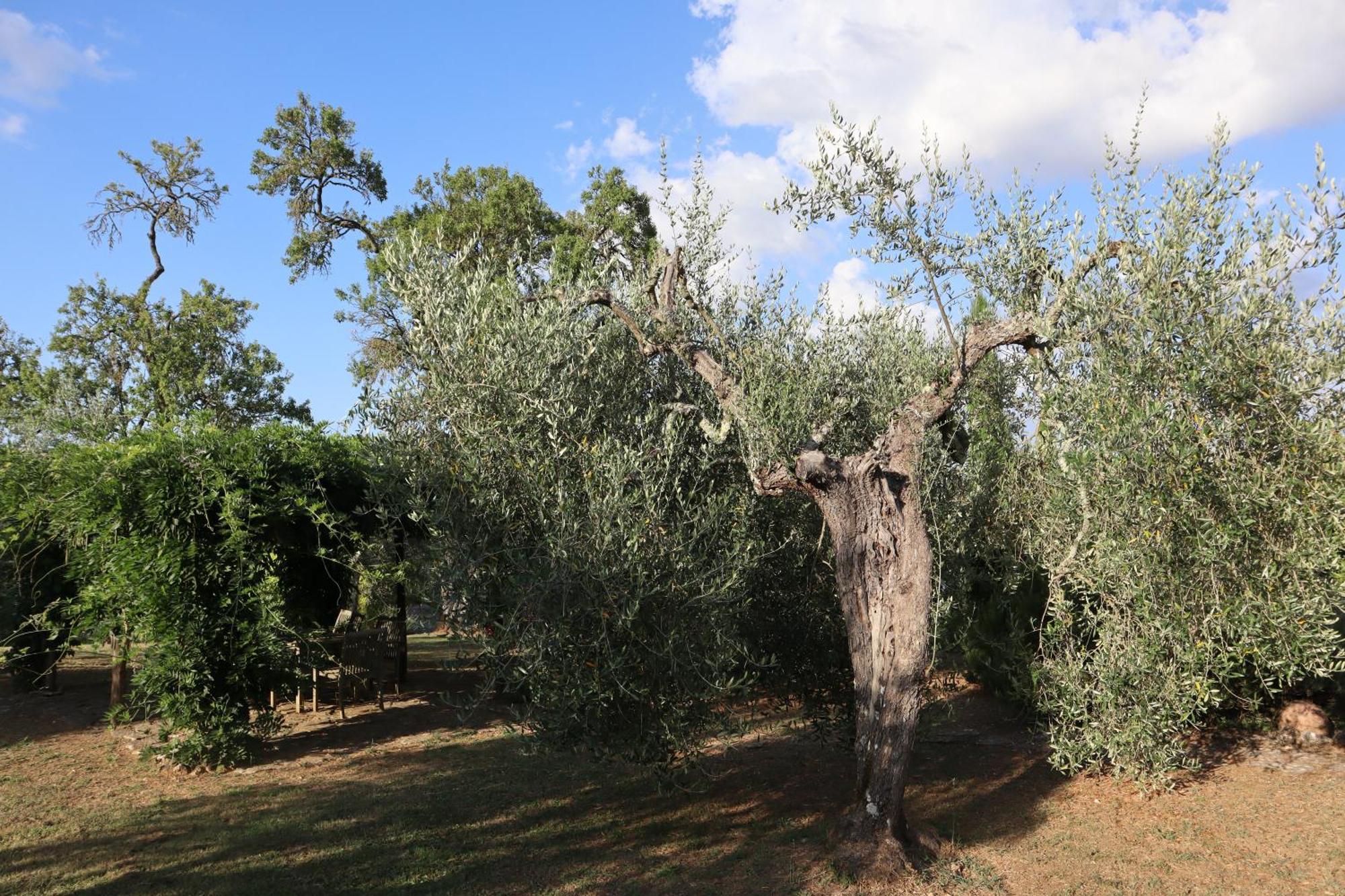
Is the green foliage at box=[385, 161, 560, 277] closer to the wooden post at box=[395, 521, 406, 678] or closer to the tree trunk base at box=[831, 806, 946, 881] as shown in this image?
the wooden post at box=[395, 521, 406, 678]

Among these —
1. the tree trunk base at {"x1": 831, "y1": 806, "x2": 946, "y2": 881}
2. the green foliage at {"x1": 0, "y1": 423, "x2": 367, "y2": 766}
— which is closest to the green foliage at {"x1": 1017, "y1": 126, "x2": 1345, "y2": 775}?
the tree trunk base at {"x1": 831, "y1": 806, "x2": 946, "y2": 881}

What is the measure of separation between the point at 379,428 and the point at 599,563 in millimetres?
2620

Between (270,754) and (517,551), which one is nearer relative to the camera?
(517,551)

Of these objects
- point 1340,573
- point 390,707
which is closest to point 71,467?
point 390,707

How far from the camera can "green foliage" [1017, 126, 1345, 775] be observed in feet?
24.0

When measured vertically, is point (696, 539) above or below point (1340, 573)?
above

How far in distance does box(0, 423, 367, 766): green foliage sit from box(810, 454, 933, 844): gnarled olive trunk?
6.25 metres

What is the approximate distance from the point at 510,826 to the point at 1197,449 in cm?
737

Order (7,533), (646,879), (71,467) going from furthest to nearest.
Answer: (7,533) < (71,467) < (646,879)

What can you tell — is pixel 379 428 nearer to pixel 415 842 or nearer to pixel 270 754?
pixel 415 842

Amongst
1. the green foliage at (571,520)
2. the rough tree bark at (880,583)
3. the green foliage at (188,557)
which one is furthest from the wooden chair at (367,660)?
the rough tree bark at (880,583)

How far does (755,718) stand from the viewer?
1337 cm

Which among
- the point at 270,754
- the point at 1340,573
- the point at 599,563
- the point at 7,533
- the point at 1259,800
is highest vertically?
the point at 7,533

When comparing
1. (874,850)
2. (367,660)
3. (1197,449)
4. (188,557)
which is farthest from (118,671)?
(1197,449)
